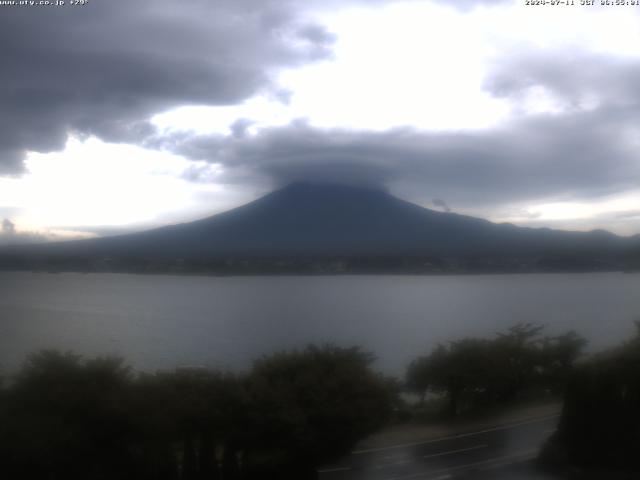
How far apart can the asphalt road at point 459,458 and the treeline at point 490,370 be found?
3.09 metres

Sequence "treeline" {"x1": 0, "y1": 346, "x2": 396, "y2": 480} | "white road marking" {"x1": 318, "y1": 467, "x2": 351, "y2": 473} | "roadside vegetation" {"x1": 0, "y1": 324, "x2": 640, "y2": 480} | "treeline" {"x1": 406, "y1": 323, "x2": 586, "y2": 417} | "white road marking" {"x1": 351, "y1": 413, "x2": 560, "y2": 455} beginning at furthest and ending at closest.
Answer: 1. "treeline" {"x1": 406, "y1": 323, "x2": 586, "y2": 417}
2. "white road marking" {"x1": 351, "y1": 413, "x2": 560, "y2": 455}
3. "white road marking" {"x1": 318, "y1": 467, "x2": 351, "y2": 473}
4. "roadside vegetation" {"x1": 0, "y1": 324, "x2": 640, "y2": 480}
5. "treeline" {"x1": 0, "y1": 346, "x2": 396, "y2": 480}

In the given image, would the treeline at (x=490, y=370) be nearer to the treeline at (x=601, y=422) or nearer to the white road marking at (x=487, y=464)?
the treeline at (x=601, y=422)

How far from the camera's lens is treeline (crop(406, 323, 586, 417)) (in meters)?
16.1

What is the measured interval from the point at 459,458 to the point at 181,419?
Answer: 4488mm

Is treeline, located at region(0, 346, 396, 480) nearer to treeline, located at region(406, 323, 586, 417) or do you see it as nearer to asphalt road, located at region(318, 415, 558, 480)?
asphalt road, located at region(318, 415, 558, 480)

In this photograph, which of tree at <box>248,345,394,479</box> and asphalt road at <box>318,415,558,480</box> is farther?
tree at <box>248,345,394,479</box>

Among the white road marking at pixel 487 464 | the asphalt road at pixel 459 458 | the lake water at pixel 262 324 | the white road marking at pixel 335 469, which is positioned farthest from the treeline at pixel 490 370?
the white road marking at pixel 335 469

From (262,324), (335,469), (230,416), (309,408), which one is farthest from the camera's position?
(262,324)

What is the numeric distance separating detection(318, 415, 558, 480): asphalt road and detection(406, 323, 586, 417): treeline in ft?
10.2

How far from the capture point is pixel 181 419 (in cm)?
1034

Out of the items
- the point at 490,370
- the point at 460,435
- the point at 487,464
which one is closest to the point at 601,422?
the point at 487,464

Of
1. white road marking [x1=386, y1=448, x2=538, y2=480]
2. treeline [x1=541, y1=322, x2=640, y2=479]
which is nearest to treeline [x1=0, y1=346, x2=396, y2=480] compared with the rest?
white road marking [x1=386, y1=448, x2=538, y2=480]

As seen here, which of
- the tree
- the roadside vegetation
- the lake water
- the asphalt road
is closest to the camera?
the roadside vegetation

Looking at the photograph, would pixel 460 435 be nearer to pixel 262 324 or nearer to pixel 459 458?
pixel 459 458
